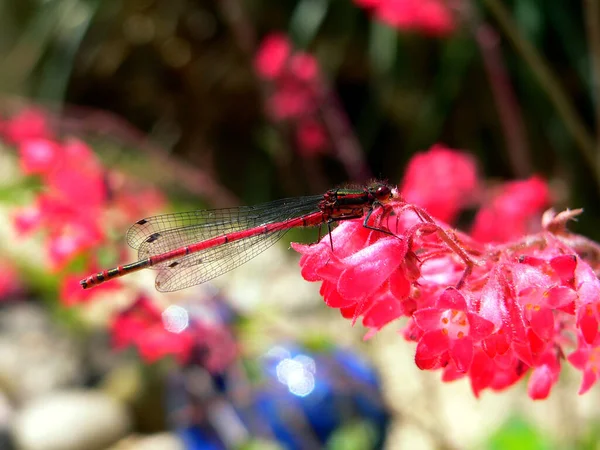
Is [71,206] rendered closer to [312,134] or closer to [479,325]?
[312,134]

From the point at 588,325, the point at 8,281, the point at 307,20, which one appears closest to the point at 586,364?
the point at 588,325

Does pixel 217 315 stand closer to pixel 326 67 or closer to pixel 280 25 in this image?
pixel 326 67

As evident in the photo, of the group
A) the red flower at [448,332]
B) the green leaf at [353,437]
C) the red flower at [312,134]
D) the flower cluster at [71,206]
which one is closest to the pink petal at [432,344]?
the red flower at [448,332]

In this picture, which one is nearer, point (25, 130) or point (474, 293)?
point (474, 293)

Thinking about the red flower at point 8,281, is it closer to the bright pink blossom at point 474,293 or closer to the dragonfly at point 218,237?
the dragonfly at point 218,237

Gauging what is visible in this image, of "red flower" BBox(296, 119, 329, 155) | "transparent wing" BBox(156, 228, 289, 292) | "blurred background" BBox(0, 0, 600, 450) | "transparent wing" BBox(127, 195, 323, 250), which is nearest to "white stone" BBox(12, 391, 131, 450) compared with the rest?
"blurred background" BBox(0, 0, 600, 450)
